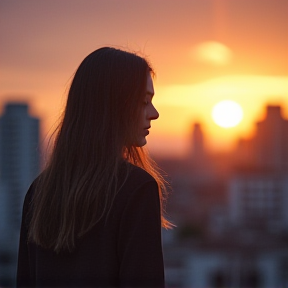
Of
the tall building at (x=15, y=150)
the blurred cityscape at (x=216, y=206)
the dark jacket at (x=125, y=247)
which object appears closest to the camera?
the dark jacket at (x=125, y=247)

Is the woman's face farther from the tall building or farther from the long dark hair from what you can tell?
the tall building

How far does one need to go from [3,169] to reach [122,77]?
69.0 metres

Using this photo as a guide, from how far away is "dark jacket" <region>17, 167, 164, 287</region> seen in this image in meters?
1.16

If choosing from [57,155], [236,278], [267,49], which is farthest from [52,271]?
[267,49]

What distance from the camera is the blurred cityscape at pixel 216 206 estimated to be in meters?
47.3

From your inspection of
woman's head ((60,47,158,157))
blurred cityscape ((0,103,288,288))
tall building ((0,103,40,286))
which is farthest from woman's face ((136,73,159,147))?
tall building ((0,103,40,286))

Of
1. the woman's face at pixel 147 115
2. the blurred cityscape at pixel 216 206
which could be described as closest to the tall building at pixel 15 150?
the blurred cityscape at pixel 216 206

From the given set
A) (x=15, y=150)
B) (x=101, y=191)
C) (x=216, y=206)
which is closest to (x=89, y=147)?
(x=101, y=191)

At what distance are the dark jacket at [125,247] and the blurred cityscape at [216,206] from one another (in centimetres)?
2163

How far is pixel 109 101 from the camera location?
122 cm

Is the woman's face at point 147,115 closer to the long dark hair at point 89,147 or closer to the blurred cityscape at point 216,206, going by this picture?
the long dark hair at point 89,147

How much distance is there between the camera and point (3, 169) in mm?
69000

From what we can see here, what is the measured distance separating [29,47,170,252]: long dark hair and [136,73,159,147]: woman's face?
12mm

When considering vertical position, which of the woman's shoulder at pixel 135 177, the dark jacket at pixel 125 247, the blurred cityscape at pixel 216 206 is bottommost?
the blurred cityscape at pixel 216 206
